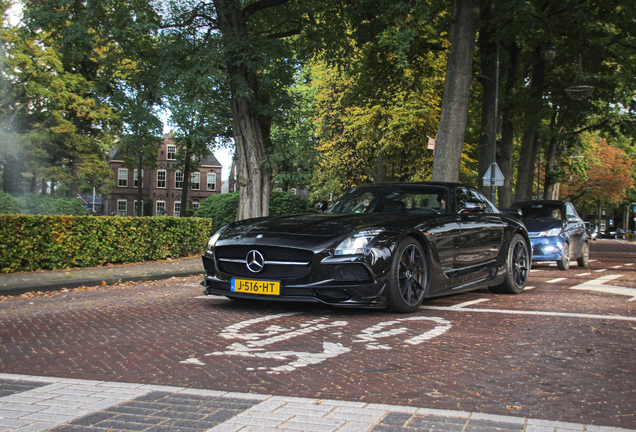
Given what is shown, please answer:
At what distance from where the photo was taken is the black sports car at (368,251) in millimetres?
6137

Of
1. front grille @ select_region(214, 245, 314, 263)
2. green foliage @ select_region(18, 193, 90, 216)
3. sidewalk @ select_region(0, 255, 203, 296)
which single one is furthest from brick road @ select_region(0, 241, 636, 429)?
green foliage @ select_region(18, 193, 90, 216)

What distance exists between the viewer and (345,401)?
3.51 meters

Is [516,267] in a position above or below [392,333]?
above

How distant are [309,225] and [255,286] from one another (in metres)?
0.87

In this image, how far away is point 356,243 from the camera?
6188 millimetres

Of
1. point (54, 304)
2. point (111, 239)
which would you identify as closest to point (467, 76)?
point (111, 239)

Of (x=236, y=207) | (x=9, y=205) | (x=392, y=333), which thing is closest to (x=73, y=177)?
(x=9, y=205)

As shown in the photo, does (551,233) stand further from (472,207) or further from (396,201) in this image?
(396,201)

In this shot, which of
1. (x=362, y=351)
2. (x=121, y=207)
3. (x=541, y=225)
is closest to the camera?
(x=362, y=351)

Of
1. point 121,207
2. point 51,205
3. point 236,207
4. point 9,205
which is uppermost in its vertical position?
point 121,207

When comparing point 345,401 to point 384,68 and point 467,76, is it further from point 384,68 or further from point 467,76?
point 384,68

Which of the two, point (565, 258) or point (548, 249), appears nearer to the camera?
point (548, 249)

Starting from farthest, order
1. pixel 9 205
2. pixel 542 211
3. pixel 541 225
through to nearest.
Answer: pixel 9 205
pixel 542 211
pixel 541 225

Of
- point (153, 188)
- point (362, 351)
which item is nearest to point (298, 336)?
point (362, 351)
